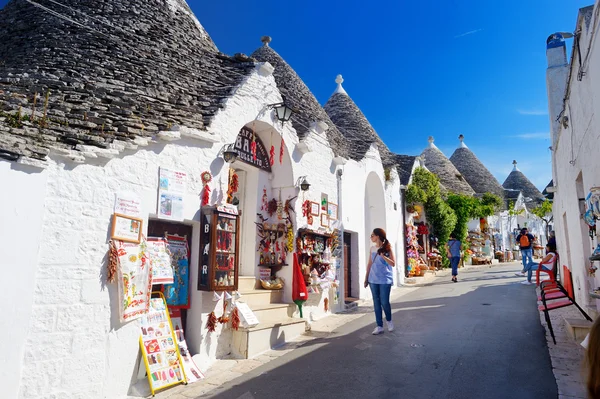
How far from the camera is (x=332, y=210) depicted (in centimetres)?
960

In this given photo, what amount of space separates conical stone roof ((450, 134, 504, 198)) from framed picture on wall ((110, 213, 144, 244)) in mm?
27441

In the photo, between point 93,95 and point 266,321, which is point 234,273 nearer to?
point 266,321

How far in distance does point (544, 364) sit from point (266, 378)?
11.3 ft

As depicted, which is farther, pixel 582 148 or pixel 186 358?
pixel 582 148

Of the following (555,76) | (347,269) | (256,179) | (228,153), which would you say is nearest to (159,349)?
(228,153)

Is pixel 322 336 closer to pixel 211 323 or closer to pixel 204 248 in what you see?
pixel 211 323

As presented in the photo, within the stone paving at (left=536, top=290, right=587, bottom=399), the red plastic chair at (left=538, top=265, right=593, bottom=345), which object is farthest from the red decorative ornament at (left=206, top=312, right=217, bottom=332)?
the red plastic chair at (left=538, top=265, right=593, bottom=345)

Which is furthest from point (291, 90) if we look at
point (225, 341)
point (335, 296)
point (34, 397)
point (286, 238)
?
point (34, 397)

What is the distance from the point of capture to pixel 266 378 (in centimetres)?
488

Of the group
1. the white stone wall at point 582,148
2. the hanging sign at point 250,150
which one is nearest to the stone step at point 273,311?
the hanging sign at point 250,150

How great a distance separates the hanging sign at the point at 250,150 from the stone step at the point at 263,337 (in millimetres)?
3055

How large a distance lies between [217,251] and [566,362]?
474 centimetres

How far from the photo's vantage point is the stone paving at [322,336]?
4305mm

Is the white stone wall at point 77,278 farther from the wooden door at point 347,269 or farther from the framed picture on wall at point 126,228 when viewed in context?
the wooden door at point 347,269
